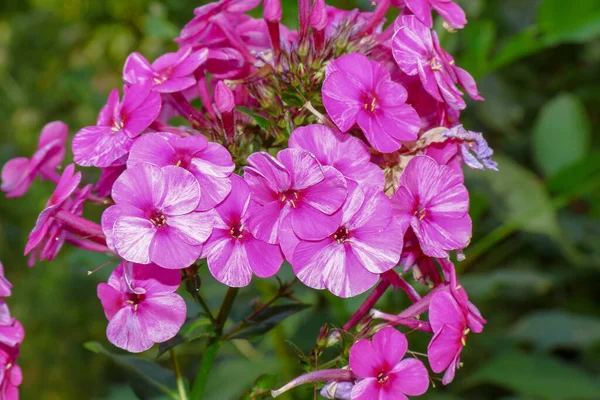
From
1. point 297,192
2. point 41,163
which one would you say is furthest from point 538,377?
point 41,163

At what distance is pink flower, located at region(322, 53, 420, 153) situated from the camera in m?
1.03

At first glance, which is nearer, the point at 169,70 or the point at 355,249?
the point at 355,249

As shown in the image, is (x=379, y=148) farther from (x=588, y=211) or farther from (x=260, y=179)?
(x=588, y=211)

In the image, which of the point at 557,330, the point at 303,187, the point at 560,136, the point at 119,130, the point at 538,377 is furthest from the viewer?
the point at 560,136

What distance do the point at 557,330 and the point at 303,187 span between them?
1.55 m

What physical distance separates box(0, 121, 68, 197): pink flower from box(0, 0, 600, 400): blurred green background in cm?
47

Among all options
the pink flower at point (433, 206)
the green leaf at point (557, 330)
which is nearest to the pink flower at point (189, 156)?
the pink flower at point (433, 206)

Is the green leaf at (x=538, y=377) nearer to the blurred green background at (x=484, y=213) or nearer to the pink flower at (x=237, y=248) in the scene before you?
the blurred green background at (x=484, y=213)

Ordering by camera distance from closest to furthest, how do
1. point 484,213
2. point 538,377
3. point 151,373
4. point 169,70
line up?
1. point 169,70
2. point 151,373
3. point 538,377
4. point 484,213

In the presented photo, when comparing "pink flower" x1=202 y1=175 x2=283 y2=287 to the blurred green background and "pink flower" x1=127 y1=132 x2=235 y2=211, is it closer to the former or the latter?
"pink flower" x1=127 y1=132 x2=235 y2=211

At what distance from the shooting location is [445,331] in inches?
40.1

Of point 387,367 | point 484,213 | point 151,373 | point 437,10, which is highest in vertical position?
point 437,10

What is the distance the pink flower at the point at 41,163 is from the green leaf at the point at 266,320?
18.8 inches

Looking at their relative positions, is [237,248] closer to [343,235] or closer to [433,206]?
[343,235]
